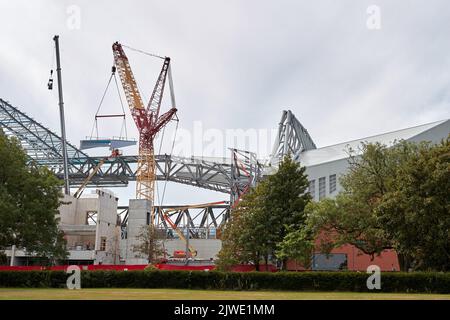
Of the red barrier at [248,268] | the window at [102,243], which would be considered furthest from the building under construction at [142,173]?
the red barrier at [248,268]

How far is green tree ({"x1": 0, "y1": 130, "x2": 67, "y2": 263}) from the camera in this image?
49.4m

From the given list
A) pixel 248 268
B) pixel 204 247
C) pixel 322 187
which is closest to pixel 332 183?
pixel 322 187

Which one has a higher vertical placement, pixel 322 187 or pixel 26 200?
pixel 322 187

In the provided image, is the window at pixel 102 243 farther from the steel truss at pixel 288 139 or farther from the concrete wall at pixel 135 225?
the steel truss at pixel 288 139

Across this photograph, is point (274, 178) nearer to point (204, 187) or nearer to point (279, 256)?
point (279, 256)

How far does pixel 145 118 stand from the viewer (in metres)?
111

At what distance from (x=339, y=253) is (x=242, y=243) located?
19250mm

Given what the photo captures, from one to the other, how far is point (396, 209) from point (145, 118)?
7505cm

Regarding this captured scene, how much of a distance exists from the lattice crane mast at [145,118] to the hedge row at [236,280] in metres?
65.8

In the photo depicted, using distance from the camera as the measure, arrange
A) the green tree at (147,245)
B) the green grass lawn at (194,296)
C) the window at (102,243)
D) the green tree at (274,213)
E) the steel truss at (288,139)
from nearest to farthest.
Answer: the green grass lawn at (194,296)
the green tree at (274,213)
the green tree at (147,245)
the window at (102,243)
the steel truss at (288,139)

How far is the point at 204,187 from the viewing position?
115m

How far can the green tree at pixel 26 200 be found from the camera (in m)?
49.4

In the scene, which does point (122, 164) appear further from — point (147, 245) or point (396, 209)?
point (396, 209)
